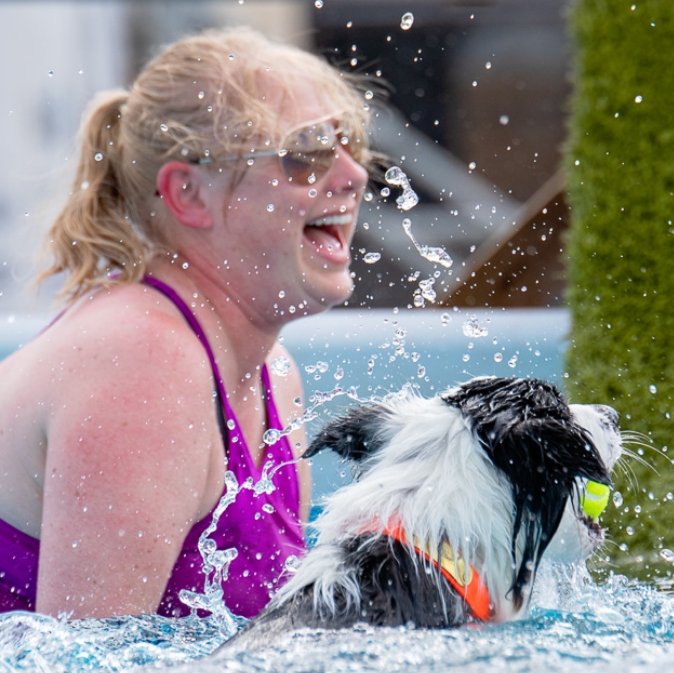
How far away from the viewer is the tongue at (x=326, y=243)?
9.20 feet

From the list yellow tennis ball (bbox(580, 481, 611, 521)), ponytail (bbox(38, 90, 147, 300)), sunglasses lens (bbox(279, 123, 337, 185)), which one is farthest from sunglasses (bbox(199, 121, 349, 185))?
yellow tennis ball (bbox(580, 481, 611, 521))

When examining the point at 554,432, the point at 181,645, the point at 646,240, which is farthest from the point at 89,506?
the point at 646,240

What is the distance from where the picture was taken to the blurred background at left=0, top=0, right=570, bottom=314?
303 inches

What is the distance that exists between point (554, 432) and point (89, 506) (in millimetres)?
1045

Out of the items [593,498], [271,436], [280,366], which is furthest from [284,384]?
[593,498]

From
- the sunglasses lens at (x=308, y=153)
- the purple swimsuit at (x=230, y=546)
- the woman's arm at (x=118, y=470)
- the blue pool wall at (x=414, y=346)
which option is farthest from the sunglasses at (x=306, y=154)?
the blue pool wall at (x=414, y=346)

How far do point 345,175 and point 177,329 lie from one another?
70cm

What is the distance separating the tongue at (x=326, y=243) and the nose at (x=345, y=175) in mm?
117

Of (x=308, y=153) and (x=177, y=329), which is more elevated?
(x=308, y=153)

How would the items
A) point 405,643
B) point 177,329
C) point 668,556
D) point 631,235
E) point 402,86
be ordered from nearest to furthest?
1. point 405,643
2. point 177,329
3. point 668,556
4. point 631,235
5. point 402,86

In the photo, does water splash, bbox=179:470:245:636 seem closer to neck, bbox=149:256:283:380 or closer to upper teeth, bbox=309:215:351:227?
neck, bbox=149:256:283:380

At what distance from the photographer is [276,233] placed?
8.93ft

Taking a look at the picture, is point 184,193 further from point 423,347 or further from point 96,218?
point 423,347

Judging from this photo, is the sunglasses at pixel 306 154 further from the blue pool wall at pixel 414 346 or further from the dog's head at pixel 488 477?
the blue pool wall at pixel 414 346
